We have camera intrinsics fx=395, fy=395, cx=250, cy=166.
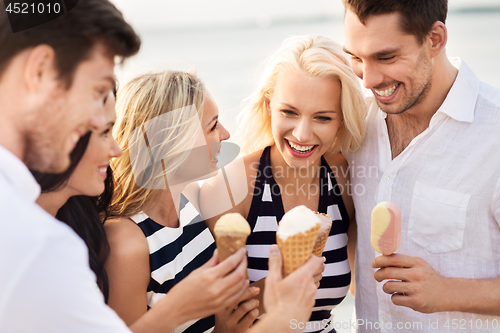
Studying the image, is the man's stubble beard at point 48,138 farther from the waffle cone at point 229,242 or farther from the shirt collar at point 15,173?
the waffle cone at point 229,242

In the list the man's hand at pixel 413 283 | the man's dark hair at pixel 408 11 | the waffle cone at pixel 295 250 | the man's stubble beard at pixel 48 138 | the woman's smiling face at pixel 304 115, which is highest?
the man's dark hair at pixel 408 11

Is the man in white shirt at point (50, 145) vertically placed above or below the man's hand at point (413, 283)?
above

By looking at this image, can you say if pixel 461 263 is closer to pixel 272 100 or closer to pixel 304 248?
pixel 304 248

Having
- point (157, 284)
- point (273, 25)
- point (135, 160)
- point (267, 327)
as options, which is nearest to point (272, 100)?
point (135, 160)

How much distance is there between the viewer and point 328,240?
290cm

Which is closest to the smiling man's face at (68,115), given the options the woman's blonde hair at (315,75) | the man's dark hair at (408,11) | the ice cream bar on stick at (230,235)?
the ice cream bar on stick at (230,235)

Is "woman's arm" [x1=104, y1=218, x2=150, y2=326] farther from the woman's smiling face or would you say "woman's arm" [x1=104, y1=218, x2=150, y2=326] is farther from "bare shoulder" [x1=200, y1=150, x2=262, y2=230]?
the woman's smiling face

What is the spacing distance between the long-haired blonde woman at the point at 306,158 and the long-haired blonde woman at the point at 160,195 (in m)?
0.35

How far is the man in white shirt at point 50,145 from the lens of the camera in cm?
117

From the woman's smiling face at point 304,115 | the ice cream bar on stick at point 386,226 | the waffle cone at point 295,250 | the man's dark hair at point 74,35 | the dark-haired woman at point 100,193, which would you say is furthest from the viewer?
the woman's smiling face at point 304,115

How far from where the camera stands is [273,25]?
28797 mm

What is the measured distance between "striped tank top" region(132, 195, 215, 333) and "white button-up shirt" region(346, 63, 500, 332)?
1.22 meters

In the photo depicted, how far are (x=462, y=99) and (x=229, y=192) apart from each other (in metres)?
1.69

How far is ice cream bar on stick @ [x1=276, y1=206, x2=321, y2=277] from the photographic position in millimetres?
1855
